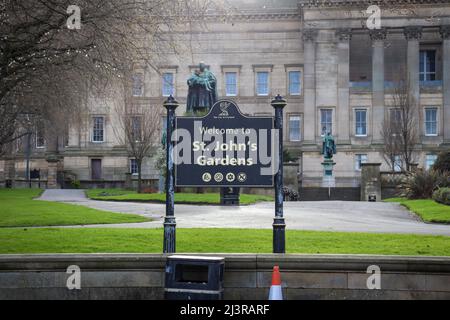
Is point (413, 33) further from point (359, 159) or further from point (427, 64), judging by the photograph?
point (359, 159)

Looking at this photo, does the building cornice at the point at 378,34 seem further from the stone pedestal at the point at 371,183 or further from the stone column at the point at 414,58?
the stone pedestal at the point at 371,183

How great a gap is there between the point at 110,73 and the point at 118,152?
2089 inches

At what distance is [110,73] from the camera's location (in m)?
16.2

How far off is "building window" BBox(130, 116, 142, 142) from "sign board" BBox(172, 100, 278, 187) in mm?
41636

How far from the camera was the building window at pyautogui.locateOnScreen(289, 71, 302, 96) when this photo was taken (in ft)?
220

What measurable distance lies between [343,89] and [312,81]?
9.94ft

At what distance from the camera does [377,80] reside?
204ft

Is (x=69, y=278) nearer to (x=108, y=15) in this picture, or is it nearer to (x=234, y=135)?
(x=234, y=135)

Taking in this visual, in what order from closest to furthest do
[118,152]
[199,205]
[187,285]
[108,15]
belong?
[187,285] → [108,15] → [199,205] → [118,152]

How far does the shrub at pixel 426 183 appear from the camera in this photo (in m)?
32.8

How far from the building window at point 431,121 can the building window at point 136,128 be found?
91.2 ft

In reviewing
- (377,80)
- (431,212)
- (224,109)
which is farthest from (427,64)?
(224,109)

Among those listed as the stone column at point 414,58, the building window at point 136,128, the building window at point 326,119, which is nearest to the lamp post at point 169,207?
the building window at point 136,128

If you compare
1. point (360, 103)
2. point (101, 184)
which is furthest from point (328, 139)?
point (101, 184)
